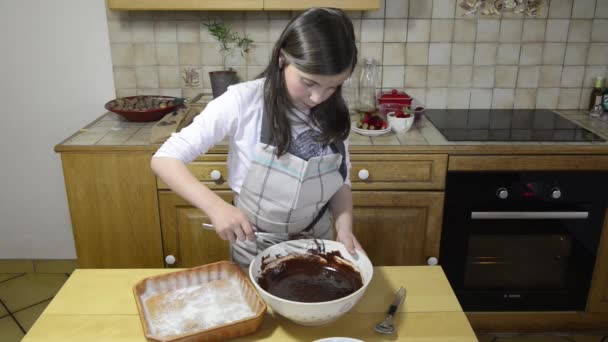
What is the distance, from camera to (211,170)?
1880mm

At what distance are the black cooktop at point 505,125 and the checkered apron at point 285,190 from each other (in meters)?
0.79

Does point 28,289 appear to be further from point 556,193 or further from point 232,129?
point 556,193

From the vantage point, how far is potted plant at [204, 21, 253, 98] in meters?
2.15

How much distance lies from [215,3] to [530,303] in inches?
65.9

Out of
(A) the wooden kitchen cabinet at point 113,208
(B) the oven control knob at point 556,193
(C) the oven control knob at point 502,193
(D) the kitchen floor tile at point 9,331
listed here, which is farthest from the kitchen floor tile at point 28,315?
(B) the oven control knob at point 556,193

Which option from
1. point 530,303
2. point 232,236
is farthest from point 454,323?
point 530,303

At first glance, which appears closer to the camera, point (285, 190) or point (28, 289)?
point (285, 190)

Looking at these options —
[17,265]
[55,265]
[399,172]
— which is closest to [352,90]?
[399,172]

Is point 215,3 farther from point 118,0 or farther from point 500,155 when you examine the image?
point 500,155

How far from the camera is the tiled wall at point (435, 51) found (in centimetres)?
221

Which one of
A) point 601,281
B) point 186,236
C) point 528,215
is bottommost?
point 601,281

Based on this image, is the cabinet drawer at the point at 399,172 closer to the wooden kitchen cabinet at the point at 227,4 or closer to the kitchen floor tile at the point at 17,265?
the wooden kitchen cabinet at the point at 227,4

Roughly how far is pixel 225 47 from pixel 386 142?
32.6 inches

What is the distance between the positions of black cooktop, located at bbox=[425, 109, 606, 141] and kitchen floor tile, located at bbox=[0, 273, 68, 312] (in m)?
1.86
